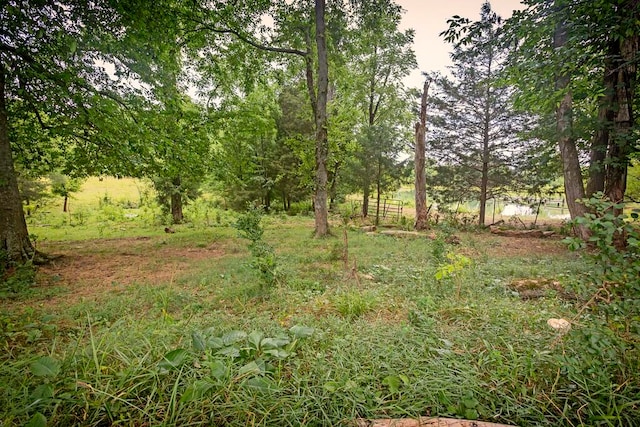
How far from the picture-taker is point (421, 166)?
11.5m

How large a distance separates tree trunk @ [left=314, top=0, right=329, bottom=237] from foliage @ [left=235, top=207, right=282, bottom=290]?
4.77 m

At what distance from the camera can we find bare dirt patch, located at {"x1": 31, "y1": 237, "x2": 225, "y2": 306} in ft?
14.8

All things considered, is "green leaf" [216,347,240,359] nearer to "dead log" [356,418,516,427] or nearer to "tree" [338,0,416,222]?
Result: "dead log" [356,418,516,427]

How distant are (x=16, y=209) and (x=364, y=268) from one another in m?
7.00

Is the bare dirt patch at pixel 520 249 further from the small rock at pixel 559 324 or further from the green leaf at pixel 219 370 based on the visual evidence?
the green leaf at pixel 219 370

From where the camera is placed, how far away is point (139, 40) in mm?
5367

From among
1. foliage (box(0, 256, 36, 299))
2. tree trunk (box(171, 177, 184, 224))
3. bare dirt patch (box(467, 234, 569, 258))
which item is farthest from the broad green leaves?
tree trunk (box(171, 177, 184, 224))

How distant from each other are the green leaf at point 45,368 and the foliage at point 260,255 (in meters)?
2.56

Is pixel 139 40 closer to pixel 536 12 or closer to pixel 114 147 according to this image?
pixel 114 147

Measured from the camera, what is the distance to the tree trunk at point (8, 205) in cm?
511

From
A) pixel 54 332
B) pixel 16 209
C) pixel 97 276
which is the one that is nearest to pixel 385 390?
pixel 54 332

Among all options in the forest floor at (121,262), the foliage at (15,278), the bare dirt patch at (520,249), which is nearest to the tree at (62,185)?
the forest floor at (121,262)

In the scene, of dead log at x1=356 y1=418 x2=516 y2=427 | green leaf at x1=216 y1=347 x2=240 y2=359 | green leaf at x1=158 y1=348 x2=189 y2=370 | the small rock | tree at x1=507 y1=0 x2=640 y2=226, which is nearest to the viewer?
dead log at x1=356 y1=418 x2=516 y2=427

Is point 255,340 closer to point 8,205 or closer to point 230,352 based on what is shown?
point 230,352
